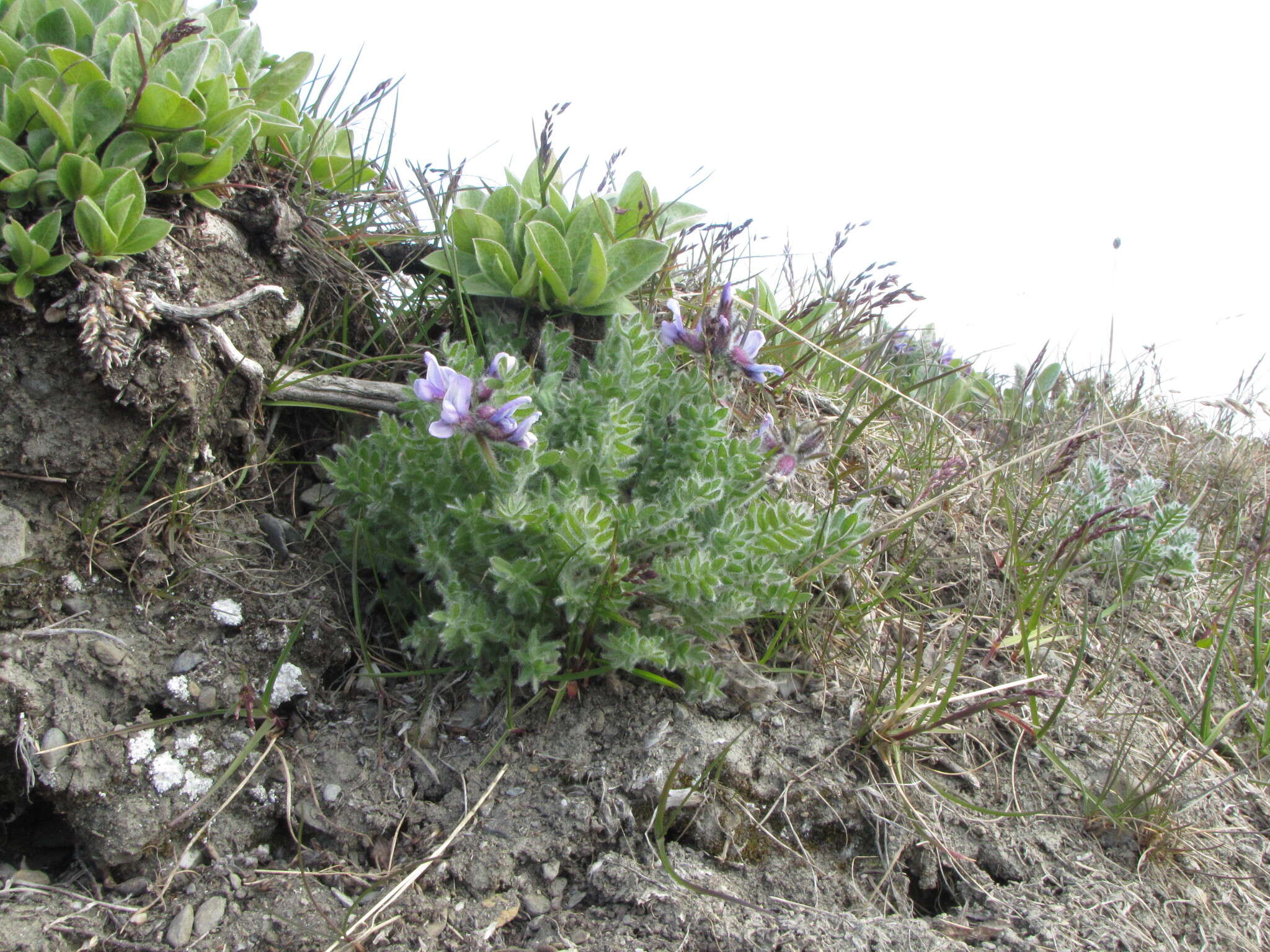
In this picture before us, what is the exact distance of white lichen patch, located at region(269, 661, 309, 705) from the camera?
7.41 feet

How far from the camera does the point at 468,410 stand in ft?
6.36

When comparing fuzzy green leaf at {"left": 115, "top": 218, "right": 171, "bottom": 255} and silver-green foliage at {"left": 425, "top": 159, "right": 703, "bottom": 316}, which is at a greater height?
silver-green foliage at {"left": 425, "top": 159, "right": 703, "bottom": 316}

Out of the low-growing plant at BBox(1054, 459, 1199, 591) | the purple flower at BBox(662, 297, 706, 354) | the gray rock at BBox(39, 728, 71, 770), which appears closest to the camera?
the gray rock at BBox(39, 728, 71, 770)

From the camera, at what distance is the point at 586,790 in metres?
2.10

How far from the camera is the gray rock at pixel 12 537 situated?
7.00 ft

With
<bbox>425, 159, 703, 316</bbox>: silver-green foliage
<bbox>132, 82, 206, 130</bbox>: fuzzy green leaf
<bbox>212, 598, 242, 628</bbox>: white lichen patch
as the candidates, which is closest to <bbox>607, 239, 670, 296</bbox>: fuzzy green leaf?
<bbox>425, 159, 703, 316</bbox>: silver-green foliage

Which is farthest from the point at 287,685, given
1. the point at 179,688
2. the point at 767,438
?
the point at 767,438

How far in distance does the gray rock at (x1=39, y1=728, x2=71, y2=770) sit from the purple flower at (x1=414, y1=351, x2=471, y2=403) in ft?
3.83

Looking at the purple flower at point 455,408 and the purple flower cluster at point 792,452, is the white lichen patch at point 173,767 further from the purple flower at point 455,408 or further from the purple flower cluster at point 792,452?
the purple flower cluster at point 792,452

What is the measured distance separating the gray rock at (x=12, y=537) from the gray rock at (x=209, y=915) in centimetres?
96

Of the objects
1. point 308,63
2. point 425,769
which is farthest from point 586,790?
point 308,63

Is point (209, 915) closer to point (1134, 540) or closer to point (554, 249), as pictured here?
point (554, 249)

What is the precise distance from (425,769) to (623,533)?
0.76m

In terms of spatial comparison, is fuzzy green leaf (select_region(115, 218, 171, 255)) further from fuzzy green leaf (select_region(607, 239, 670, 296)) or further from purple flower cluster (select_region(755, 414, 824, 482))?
purple flower cluster (select_region(755, 414, 824, 482))
